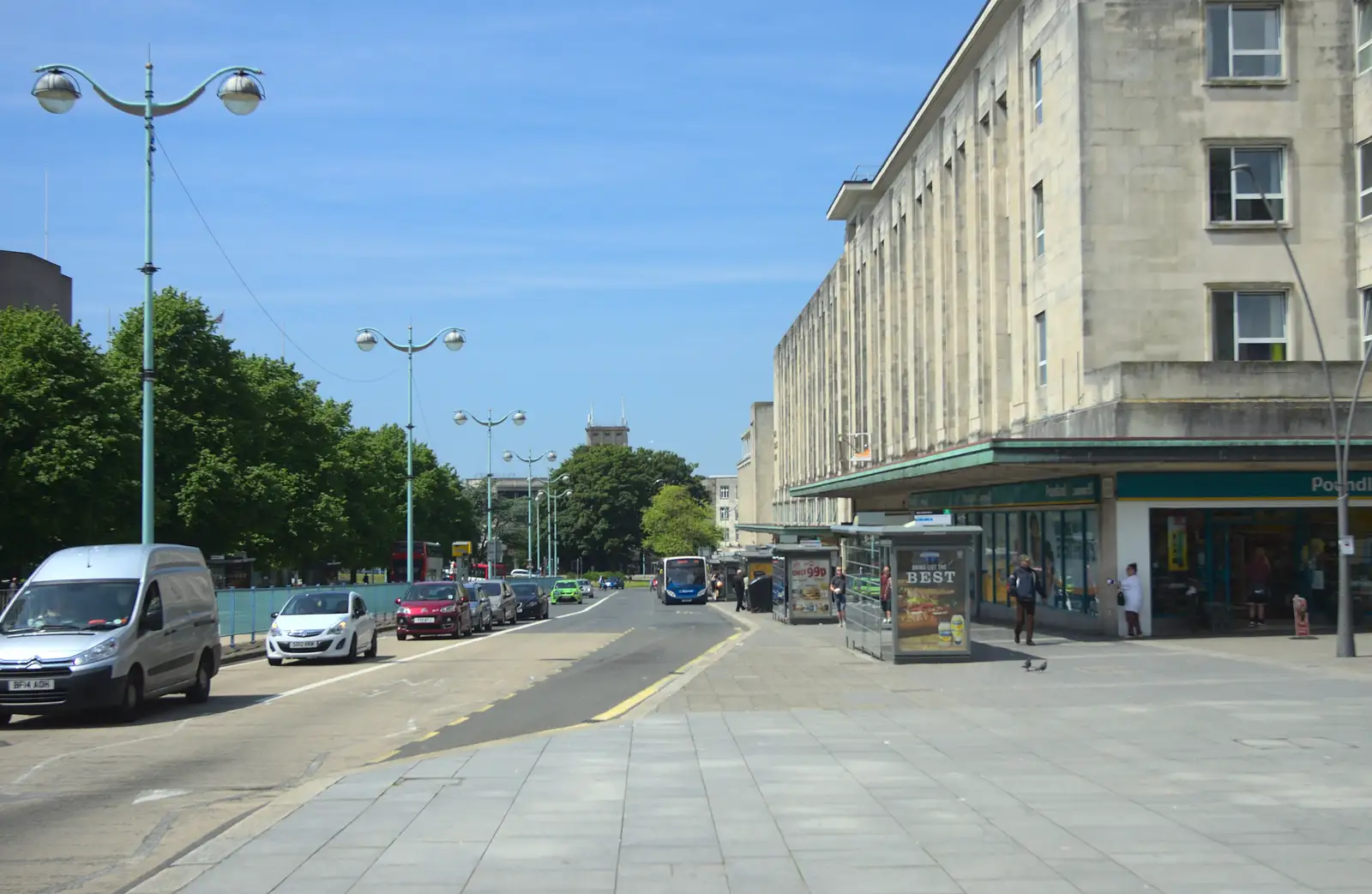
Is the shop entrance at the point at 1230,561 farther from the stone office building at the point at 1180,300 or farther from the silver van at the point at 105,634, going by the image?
the silver van at the point at 105,634

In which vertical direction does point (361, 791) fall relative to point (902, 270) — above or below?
below

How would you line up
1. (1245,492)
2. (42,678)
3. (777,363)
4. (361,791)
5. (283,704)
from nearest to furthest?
(361,791), (42,678), (283,704), (1245,492), (777,363)

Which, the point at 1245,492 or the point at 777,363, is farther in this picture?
the point at 777,363

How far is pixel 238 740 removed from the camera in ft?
49.4

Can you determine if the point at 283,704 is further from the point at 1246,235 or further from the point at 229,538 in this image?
the point at 229,538

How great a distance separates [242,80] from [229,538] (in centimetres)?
3690

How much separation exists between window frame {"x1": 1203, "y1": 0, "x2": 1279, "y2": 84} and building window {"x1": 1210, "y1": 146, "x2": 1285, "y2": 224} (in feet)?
5.62

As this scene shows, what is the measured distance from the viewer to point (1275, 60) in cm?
3158

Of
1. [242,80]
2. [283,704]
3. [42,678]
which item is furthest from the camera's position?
[242,80]

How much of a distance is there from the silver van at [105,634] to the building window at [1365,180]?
88.6 ft

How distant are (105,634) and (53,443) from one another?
2933cm

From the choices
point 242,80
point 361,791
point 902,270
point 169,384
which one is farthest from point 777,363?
point 361,791

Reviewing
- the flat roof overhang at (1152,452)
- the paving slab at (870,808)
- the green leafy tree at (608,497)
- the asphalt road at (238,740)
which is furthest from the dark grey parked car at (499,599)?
the green leafy tree at (608,497)

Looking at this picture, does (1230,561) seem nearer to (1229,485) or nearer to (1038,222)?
(1229,485)
